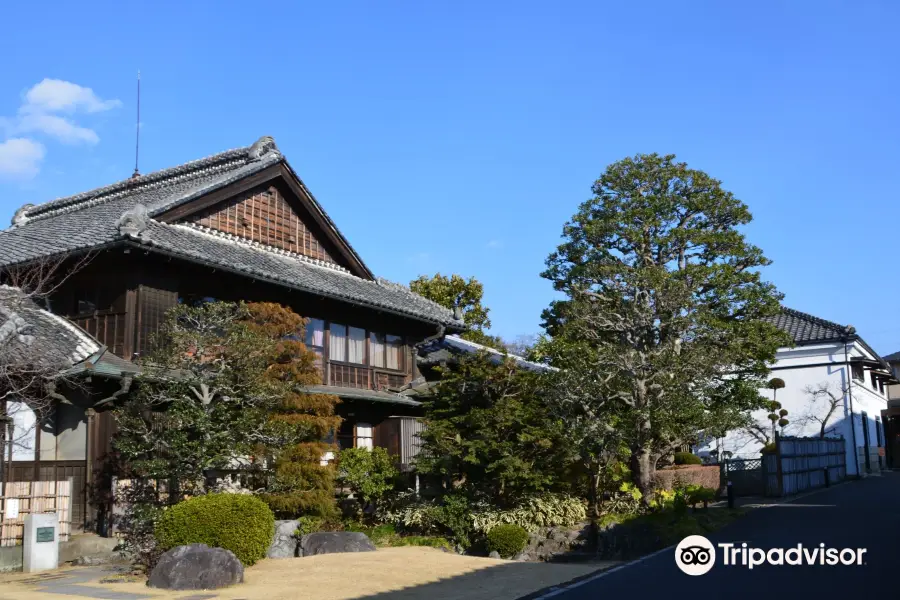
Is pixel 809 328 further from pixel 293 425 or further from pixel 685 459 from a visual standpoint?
pixel 293 425

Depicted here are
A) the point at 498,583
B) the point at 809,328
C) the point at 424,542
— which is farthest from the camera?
the point at 809,328

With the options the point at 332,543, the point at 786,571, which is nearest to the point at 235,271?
the point at 332,543

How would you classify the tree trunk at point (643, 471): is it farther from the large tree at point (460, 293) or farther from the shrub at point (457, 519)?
the large tree at point (460, 293)

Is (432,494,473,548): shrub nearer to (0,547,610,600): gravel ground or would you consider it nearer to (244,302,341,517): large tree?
(244,302,341,517): large tree

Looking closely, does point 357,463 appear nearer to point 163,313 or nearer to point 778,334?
point 163,313

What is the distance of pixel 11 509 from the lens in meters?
15.4

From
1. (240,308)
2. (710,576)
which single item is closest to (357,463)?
(240,308)

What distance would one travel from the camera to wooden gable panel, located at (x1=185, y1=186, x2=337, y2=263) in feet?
72.5

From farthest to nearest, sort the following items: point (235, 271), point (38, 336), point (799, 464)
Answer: point (799, 464) → point (235, 271) → point (38, 336)

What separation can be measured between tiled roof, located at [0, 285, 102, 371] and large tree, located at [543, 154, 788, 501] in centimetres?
1098

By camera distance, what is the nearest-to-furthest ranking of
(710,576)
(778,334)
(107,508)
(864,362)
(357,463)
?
1. (710,576)
2. (107,508)
3. (357,463)
4. (778,334)
5. (864,362)

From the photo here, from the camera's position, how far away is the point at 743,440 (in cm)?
3991

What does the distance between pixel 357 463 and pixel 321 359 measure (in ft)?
12.2

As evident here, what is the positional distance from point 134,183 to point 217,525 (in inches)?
626
